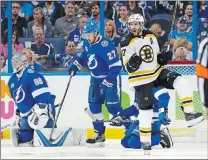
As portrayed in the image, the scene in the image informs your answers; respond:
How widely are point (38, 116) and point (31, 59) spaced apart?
756 millimetres

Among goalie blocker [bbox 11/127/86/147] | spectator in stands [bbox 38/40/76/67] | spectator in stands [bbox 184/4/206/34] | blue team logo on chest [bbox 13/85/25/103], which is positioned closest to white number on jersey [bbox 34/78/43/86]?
blue team logo on chest [bbox 13/85/25/103]

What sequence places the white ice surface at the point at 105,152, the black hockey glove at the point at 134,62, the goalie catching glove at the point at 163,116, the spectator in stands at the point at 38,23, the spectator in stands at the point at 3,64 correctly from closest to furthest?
the white ice surface at the point at 105,152, the black hockey glove at the point at 134,62, the goalie catching glove at the point at 163,116, the spectator in stands at the point at 3,64, the spectator in stands at the point at 38,23

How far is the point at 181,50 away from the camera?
9648 mm

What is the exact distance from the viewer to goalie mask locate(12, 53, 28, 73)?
8.80m

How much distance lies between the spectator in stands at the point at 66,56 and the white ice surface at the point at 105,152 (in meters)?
1.11

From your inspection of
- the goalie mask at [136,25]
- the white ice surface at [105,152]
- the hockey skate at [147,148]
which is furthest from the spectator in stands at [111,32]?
the hockey skate at [147,148]

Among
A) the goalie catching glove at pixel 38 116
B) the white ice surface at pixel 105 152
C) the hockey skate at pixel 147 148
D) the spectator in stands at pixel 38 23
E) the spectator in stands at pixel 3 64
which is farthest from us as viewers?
the spectator in stands at pixel 38 23

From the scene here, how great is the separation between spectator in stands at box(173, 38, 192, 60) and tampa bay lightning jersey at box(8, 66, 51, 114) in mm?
1491

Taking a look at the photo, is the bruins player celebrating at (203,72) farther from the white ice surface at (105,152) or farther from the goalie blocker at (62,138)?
the goalie blocker at (62,138)

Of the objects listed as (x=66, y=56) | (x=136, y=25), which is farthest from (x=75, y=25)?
(x=136, y=25)

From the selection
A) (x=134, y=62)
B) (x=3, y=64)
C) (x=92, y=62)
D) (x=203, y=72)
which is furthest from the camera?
(x=3, y=64)

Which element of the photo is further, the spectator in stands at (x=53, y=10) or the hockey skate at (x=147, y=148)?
the spectator in stands at (x=53, y=10)

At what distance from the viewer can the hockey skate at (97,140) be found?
28.9 ft

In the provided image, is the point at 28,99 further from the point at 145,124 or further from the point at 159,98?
the point at 145,124
